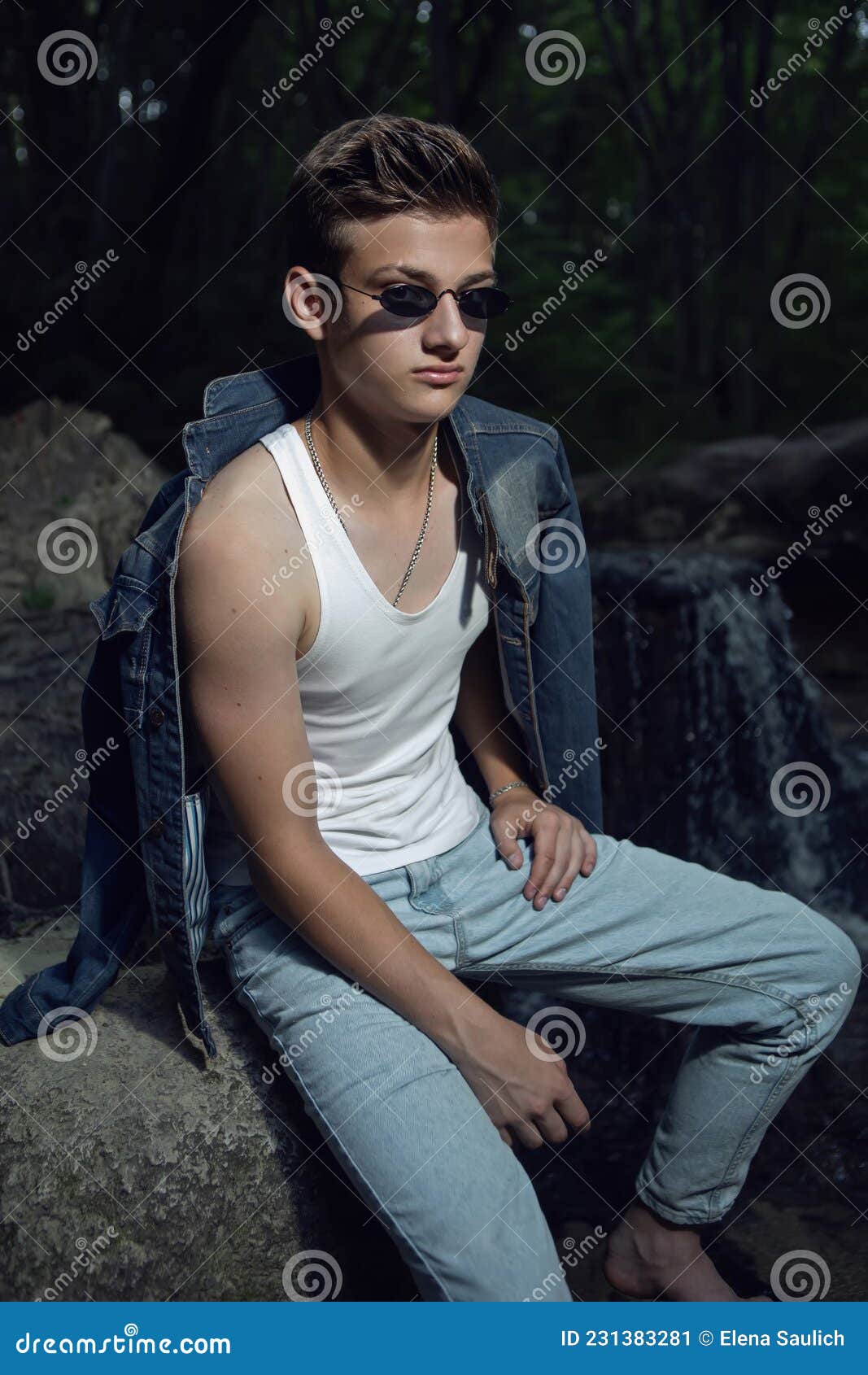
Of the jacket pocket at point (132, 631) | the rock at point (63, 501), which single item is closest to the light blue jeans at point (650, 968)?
the jacket pocket at point (132, 631)

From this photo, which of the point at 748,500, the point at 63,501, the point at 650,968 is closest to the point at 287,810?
the point at 650,968

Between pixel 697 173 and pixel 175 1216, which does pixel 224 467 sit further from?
pixel 697 173

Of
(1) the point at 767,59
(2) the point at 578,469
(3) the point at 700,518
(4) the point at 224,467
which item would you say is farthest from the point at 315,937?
(1) the point at 767,59

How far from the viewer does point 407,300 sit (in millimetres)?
2277

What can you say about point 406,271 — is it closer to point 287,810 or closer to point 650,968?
point 287,810

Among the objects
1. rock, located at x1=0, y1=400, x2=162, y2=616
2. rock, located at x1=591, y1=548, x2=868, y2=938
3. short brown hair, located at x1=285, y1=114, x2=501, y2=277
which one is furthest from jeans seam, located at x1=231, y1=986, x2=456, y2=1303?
rock, located at x1=0, y1=400, x2=162, y2=616

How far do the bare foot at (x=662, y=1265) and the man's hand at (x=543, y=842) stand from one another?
0.68m

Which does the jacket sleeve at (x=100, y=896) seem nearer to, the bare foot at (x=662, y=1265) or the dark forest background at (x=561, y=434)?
the dark forest background at (x=561, y=434)

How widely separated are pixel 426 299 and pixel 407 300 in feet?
0.12

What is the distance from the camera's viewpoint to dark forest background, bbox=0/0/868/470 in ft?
30.8

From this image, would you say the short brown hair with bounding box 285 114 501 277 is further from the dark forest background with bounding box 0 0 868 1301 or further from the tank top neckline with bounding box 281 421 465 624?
the dark forest background with bounding box 0 0 868 1301

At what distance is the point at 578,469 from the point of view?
30.2 ft

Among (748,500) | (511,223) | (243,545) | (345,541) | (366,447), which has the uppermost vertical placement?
(511,223)

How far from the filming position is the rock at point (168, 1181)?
2.21 m
